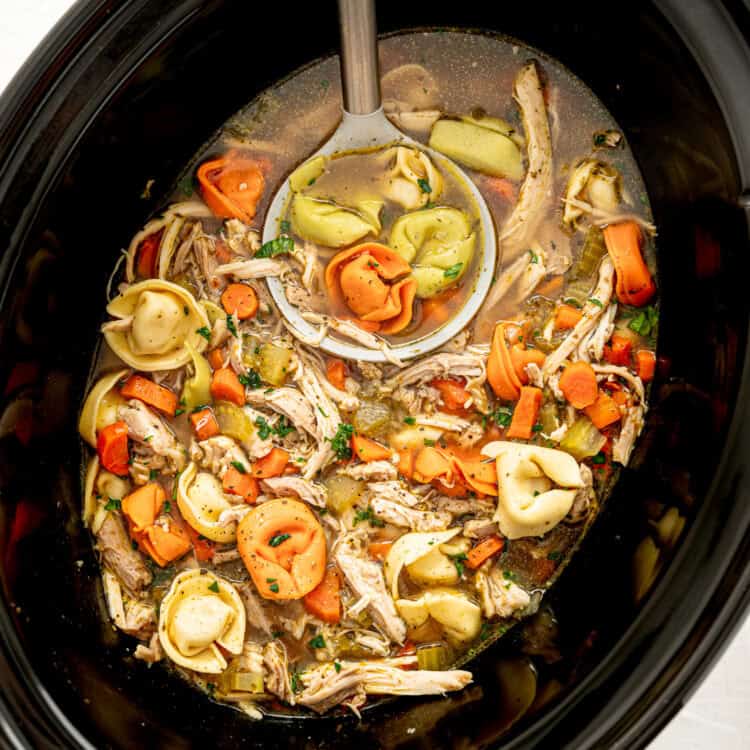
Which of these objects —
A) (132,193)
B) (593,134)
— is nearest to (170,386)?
(132,193)

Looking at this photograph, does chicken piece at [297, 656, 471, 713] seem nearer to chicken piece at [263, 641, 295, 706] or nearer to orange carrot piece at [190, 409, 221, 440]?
chicken piece at [263, 641, 295, 706]

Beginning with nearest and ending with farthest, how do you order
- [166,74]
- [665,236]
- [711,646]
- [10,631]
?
[711,646], [10,631], [166,74], [665,236]

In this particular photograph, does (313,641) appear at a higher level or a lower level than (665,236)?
Answer: lower

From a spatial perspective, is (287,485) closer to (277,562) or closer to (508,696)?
(277,562)

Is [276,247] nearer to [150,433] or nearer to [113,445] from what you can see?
[150,433]

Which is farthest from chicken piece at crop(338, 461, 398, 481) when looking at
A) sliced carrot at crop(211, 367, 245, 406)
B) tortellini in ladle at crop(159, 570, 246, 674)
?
tortellini in ladle at crop(159, 570, 246, 674)

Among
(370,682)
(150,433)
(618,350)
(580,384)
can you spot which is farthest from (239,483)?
(618,350)

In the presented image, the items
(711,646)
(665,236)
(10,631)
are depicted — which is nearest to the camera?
(711,646)

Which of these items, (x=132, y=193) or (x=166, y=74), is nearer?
(x=166, y=74)
